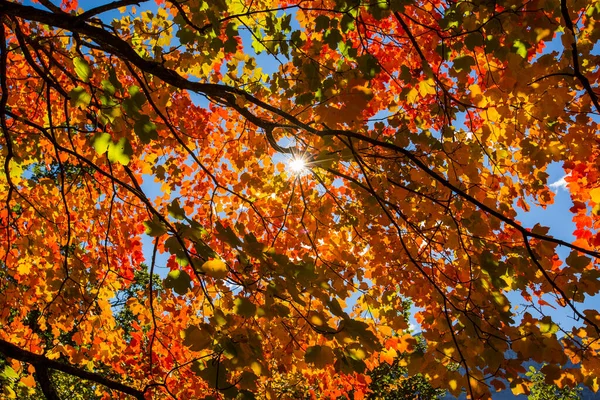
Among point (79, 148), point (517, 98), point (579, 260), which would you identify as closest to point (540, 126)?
point (517, 98)

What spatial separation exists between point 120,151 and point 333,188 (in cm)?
424

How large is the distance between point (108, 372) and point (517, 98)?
498 inches

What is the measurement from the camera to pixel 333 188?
18.4ft

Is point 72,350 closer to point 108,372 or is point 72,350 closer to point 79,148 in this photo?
point 79,148

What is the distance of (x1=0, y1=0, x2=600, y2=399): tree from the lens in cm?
178

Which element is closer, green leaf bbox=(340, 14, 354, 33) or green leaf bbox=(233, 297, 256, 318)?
green leaf bbox=(233, 297, 256, 318)

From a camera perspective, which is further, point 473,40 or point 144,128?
point 473,40

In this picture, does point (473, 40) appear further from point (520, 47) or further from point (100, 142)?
point (100, 142)

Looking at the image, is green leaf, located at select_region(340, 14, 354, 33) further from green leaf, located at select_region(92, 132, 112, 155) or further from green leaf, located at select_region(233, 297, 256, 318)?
green leaf, located at select_region(233, 297, 256, 318)

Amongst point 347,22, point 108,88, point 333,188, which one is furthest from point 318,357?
point 333,188

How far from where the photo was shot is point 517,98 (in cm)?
324

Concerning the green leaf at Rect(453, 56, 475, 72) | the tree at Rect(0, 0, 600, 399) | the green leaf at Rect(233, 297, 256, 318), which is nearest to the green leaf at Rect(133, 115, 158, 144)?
the tree at Rect(0, 0, 600, 399)

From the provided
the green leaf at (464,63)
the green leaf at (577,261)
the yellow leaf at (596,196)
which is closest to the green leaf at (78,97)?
the green leaf at (464,63)

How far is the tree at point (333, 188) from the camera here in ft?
5.85
